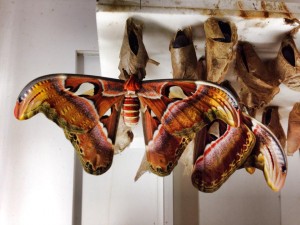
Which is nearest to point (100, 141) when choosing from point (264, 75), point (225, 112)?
point (225, 112)

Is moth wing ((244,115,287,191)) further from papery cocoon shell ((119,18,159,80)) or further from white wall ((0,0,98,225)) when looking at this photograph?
white wall ((0,0,98,225))

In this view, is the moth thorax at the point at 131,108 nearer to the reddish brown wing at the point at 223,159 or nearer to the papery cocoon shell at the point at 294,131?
the reddish brown wing at the point at 223,159

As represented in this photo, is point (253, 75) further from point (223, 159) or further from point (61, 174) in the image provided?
point (61, 174)

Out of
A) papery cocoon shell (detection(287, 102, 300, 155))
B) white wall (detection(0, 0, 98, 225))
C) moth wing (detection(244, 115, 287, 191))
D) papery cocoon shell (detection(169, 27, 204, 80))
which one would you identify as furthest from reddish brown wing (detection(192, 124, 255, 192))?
white wall (detection(0, 0, 98, 225))

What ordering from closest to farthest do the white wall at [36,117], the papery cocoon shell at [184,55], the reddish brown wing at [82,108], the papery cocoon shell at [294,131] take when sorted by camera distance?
1. the reddish brown wing at [82,108]
2. the papery cocoon shell at [184,55]
3. the papery cocoon shell at [294,131]
4. the white wall at [36,117]

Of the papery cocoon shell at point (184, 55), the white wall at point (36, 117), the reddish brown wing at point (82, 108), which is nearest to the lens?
the reddish brown wing at point (82, 108)

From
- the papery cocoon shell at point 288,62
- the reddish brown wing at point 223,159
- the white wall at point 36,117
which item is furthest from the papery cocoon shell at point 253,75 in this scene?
the white wall at point 36,117
